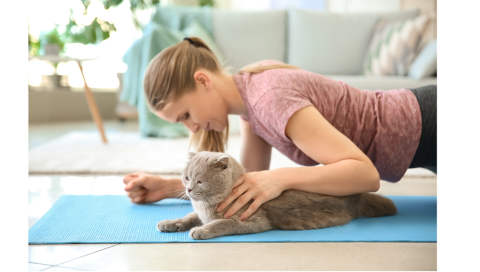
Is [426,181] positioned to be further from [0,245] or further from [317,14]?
[317,14]

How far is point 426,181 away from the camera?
1732 mm

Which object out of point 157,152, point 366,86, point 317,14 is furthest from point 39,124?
point 366,86

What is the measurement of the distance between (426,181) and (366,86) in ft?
3.16

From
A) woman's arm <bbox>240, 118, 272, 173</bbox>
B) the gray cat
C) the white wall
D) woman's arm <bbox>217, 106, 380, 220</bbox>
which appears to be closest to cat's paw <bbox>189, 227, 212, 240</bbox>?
the gray cat

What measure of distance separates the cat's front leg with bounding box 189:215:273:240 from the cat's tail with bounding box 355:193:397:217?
311mm

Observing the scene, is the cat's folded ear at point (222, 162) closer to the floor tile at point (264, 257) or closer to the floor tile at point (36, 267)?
the floor tile at point (264, 257)

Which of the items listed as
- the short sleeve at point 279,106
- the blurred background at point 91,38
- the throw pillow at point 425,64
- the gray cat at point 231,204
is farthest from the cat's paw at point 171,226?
the blurred background at point 91,38

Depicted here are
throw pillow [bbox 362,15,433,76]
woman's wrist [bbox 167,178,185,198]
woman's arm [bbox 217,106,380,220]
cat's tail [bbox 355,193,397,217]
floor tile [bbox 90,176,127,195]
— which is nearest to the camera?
woman's arm [bbox 217,106,380,220]

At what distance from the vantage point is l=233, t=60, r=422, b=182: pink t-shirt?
1.14 m

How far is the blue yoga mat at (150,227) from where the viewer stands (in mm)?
915

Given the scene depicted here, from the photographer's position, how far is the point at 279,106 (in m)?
1.05

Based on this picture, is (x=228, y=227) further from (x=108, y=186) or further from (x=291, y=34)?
(x=291, y=34)

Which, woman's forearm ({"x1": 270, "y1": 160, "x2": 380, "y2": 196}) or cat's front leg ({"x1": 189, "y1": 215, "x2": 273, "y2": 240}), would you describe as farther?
woman's forearm ({"x1": 270, "y1": 160, "x2": 380, "y2": 196})

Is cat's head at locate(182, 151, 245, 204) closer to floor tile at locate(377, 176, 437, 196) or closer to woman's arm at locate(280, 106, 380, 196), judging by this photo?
woman's arm at locate(280, 106, 380, 196)
